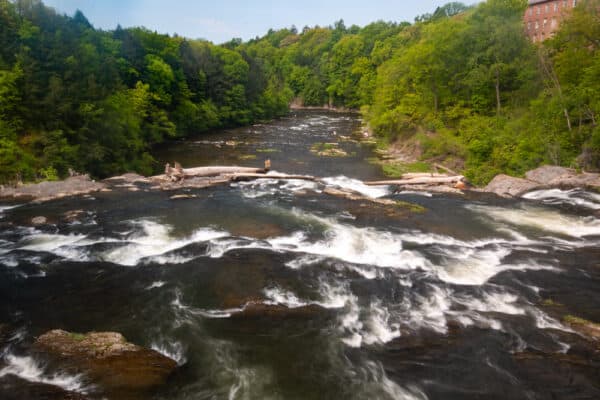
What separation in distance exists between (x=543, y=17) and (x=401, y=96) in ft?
115

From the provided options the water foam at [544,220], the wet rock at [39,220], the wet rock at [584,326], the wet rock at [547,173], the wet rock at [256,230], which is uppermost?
the wet rock at [39,220]

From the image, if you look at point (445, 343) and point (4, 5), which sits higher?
point (4, 5)

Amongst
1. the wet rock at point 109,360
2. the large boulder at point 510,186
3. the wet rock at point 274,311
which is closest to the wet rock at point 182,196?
the wet rock at point 274,311

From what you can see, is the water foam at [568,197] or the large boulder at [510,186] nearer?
the water foam at [568,197]

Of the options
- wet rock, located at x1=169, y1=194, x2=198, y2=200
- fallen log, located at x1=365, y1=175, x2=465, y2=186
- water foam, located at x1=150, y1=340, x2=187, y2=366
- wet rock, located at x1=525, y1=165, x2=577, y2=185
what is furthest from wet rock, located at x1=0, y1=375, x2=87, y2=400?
wet rock, located at x1=525, y1=165, x2=577, y2=185

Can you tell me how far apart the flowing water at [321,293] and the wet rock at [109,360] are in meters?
0.30

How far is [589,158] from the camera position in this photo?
23250mm

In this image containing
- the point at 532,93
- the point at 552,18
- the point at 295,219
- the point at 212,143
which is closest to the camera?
the point at 295,219

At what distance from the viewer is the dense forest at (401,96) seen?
82.3 ft

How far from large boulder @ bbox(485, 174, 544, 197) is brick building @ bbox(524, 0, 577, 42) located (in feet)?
158

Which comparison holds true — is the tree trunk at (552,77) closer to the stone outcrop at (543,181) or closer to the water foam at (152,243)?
the stone outcrop at (543,181)

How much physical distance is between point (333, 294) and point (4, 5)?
3392 centimetres

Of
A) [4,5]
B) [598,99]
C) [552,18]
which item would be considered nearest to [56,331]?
[598,99]

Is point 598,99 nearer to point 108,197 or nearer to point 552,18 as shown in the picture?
point 108,197
